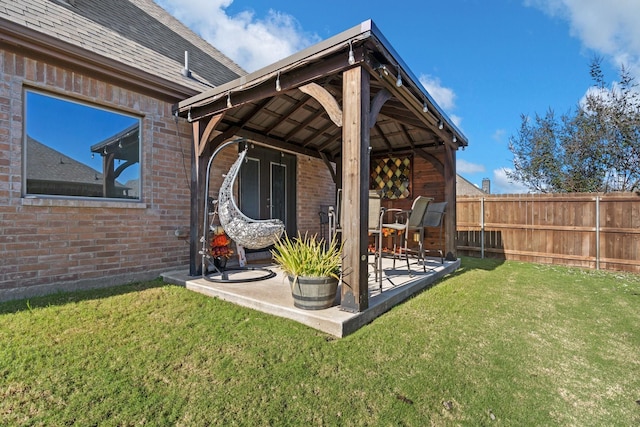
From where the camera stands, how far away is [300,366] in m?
2.28

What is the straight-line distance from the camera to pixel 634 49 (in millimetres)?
8734

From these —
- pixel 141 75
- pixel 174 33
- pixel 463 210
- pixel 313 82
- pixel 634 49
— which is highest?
pixel 634 49

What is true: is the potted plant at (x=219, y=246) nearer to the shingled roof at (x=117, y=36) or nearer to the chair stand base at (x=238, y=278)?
the chair stand base at (x=238, y=278)

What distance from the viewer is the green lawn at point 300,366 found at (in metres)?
1.83

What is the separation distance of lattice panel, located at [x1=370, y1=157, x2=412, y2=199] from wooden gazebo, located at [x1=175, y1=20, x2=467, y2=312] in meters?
0.66

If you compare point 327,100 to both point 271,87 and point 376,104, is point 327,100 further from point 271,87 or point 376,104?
point 271,87

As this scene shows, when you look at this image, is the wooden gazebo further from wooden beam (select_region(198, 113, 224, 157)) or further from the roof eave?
the roof eave

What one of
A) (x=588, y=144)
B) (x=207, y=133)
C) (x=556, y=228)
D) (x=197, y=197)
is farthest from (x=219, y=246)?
(x=588, y=144)

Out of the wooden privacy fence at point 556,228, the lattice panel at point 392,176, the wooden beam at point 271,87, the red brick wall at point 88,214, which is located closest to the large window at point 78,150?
the red brick wall at point 88,214

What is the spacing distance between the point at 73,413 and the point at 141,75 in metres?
3.99

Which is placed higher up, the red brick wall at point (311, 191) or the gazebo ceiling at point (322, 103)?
the gazebo ceiling at point (322, 103)

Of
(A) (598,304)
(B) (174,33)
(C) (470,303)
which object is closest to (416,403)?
(C) (470,303)

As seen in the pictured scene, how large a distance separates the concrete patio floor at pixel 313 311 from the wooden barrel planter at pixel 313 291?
63 millimetres

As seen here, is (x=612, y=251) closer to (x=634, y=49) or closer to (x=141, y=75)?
(x=634, y=49)
